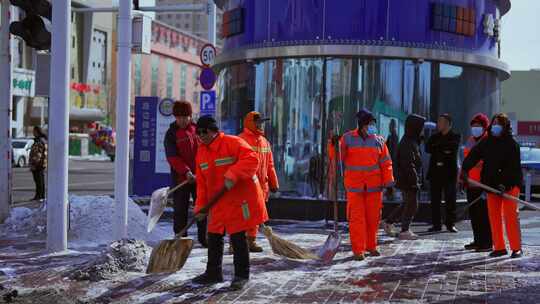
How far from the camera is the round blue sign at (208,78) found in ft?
53.1

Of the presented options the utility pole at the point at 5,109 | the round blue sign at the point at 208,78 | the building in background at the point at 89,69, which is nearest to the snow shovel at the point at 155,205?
the utility pole at the point at 5,109

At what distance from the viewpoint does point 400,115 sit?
13.0 m

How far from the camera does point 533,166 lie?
19.6m

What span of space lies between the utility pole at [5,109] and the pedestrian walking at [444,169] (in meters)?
6.45

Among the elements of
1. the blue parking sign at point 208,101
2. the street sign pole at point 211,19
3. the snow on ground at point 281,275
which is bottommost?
the snow on ground at point 281,275

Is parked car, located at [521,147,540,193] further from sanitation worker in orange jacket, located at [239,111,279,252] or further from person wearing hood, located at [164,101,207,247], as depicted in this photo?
person wearing hood, located at [164,101,207,247]

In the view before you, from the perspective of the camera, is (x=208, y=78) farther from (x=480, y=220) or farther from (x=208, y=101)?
(x=480, y=220)

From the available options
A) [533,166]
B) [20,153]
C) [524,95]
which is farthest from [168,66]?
[533,166]

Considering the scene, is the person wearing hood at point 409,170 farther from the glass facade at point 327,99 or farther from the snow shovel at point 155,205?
the snow shovel at point 155,205

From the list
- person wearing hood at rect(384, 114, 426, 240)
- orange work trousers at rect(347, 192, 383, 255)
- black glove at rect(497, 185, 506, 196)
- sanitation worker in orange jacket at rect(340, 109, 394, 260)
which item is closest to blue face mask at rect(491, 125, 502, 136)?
black glove at rect(497, 185, 506, 196)

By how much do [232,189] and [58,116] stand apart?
2.79 m

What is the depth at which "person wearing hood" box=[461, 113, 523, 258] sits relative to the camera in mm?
9234

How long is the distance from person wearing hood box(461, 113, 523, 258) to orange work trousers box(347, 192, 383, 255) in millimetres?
1307

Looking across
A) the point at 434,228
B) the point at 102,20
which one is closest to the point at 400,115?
the point at 434,228
